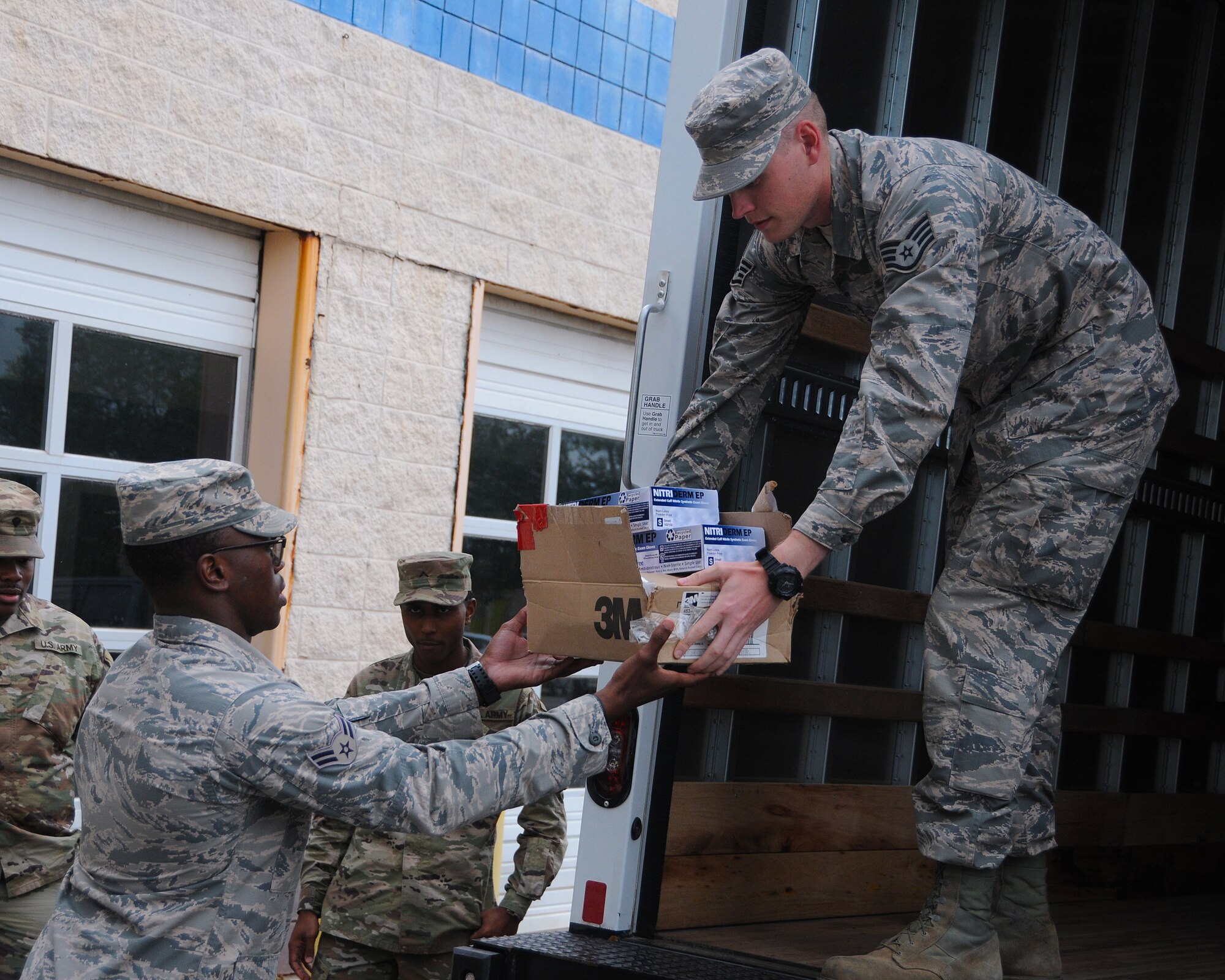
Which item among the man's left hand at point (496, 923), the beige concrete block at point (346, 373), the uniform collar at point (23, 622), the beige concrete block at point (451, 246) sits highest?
the beige concrete block at point (451, 246)

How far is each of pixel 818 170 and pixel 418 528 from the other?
382 cm

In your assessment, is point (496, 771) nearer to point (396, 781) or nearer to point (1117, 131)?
point (396, 781)

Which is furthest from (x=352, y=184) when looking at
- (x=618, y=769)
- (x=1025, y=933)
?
(x=1025, y=933)

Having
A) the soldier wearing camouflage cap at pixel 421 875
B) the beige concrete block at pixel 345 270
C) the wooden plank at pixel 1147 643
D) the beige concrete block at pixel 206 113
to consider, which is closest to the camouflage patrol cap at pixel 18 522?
the soldier wearing camouflage cap at pixel 421 875

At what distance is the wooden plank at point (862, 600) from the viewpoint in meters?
3.10

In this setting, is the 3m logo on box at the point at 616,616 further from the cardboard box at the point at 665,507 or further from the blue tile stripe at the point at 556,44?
the blue tile stripe at the point at 556,44

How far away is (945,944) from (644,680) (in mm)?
701

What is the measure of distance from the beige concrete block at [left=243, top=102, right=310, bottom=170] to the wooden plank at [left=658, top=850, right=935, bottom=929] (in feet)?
11.9

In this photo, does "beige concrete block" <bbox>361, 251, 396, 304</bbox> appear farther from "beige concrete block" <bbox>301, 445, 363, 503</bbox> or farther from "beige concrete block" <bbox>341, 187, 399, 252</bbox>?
"beige concrete block" <bbox>301, 445, 363, 503</bbox>

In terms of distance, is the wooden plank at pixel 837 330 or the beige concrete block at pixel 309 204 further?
the beige concrete block at pixel 309 204

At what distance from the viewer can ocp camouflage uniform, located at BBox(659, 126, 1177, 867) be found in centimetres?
219

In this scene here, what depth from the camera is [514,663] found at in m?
2.58

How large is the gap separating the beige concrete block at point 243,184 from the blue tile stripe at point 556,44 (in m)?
0.74

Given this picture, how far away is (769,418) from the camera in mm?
2947
